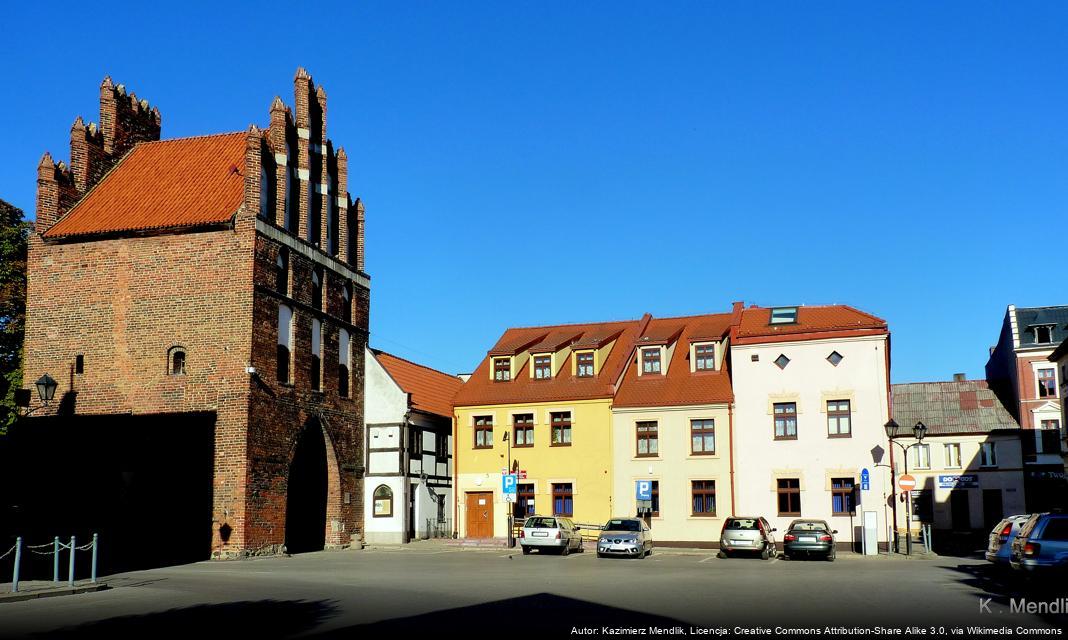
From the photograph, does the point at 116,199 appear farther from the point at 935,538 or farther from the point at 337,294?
the point at 935,538

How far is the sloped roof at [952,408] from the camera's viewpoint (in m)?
60.6

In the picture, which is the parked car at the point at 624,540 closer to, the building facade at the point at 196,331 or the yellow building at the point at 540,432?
the yellow building at the point at 540,432

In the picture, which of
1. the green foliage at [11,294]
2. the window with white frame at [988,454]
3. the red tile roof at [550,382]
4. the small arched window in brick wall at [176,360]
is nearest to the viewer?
the small arched window in brick wall at [176,360]

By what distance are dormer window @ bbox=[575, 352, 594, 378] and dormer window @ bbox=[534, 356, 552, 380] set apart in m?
1.46

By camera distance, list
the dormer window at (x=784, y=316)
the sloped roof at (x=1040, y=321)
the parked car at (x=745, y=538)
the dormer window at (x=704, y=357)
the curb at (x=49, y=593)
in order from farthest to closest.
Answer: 1. the sloped roof at (x=1040, y=321)
2. the dormer window at (x=704, y=357)
3. the dormer window at (x=784, y=316)
4. the parked car at (x=745, y=538)
5. the curb at (x=49, y=593)

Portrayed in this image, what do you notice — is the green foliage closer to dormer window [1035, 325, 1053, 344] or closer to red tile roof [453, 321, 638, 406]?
red tile roof [453, 321, 638, 406]

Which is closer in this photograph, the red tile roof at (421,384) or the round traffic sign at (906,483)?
the round traffic sign at (906,483)

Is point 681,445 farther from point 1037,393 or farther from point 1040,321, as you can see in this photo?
point 1040,321

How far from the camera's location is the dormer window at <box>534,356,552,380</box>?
167ft

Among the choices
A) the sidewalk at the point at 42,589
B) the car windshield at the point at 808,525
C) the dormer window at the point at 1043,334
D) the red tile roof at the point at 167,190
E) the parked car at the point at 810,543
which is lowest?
the parked car at the point at 810,543

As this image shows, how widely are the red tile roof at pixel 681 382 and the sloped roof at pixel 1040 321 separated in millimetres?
24009

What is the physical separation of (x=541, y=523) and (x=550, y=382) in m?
12.3

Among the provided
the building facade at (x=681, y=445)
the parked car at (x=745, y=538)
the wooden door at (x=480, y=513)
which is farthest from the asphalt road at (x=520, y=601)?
the wooden door at (x=480, y=513)

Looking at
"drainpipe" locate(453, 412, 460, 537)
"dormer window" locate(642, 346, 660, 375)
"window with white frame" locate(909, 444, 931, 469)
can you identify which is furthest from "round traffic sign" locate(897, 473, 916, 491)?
"window with white frame" locate(909, 444, 931, 469)
